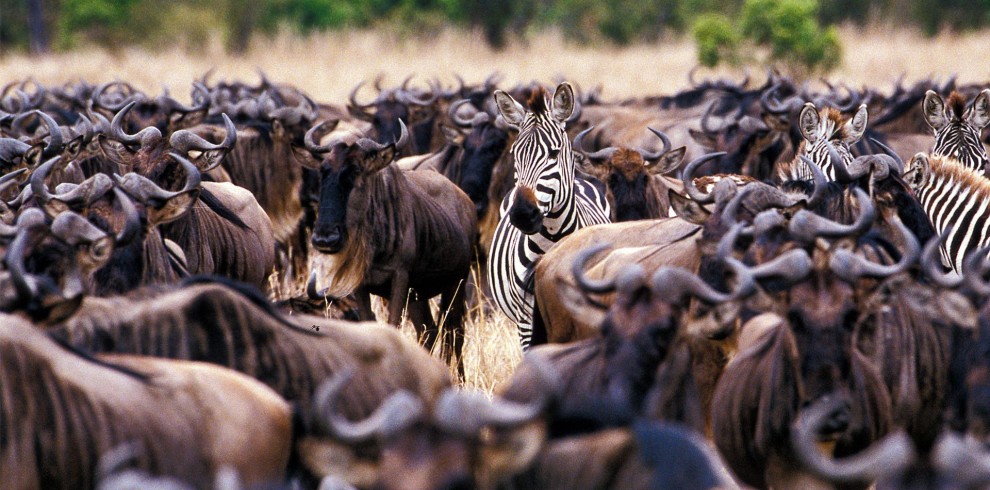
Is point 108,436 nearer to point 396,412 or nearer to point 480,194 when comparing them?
point 396,412

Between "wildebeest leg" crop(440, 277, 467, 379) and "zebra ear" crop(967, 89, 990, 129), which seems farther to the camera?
"zebra ear" crop(967, 89, 990, 129)

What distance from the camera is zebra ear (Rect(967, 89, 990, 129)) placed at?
30.0 feet

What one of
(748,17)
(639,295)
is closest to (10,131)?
(639,295)

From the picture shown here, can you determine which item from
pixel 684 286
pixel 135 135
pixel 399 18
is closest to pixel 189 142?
pixel 135 135

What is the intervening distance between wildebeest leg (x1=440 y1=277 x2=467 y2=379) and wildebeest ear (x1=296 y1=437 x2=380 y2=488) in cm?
429

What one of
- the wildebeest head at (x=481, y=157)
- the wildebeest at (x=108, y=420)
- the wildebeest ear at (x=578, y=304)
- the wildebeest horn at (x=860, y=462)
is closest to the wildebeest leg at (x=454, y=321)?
the wildebeest head at (x=481, y=157)

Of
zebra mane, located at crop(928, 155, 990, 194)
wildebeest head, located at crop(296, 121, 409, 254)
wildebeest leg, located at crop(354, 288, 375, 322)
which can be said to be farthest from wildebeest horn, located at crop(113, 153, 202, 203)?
zebra mane, located at crop(928, 155, 990, 194)

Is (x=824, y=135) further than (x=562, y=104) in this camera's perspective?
Yes

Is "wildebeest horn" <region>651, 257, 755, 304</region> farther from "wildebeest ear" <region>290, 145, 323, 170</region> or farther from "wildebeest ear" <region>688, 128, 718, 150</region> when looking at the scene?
"wildebeest ear" <region>688, 128, 718, 150</region>

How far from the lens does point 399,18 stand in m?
34.4

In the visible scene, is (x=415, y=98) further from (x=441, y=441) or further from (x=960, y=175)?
(x=441, y=441)

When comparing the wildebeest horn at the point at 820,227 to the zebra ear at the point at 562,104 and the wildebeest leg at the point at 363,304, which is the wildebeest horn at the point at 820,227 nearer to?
the zebra ear at the point at 562,104

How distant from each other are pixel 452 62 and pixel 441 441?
26.9 meters

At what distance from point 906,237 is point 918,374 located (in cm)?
56
